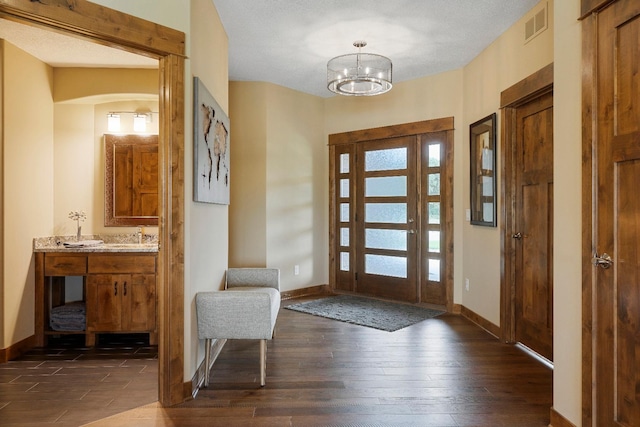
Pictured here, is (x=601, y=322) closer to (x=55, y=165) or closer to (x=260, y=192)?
(x=260, y=192)

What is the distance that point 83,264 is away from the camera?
→ 11.8ft

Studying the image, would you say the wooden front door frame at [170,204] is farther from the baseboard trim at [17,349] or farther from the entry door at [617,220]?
the entry door at [617,220]

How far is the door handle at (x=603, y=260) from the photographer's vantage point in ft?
6.34

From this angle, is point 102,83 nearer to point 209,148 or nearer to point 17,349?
point 209,148

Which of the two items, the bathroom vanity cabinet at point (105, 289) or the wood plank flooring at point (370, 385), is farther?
the bathroom vanity cabinet at point (105, 289)

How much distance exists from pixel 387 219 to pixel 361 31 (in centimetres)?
247

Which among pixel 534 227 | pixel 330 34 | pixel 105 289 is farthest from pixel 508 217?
pixel 105 289

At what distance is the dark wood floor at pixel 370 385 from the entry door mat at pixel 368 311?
0.36 m

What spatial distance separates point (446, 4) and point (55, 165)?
3845mm

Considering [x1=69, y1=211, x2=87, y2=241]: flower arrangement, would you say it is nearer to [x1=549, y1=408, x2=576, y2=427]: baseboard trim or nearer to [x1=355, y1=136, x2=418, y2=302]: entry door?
[x1=355, y1=136, x2=418, y2=302]: entry door

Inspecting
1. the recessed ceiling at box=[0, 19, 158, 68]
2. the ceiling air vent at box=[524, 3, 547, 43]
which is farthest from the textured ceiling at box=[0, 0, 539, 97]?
the ceiling air vent at box=[524, 3, 547, 43]

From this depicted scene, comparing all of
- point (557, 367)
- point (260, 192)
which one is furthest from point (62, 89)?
point (557, 367)

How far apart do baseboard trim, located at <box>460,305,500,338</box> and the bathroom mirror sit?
3.48 metres

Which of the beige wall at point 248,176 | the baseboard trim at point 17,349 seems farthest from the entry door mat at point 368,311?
the baseboard trim at point 17,349
